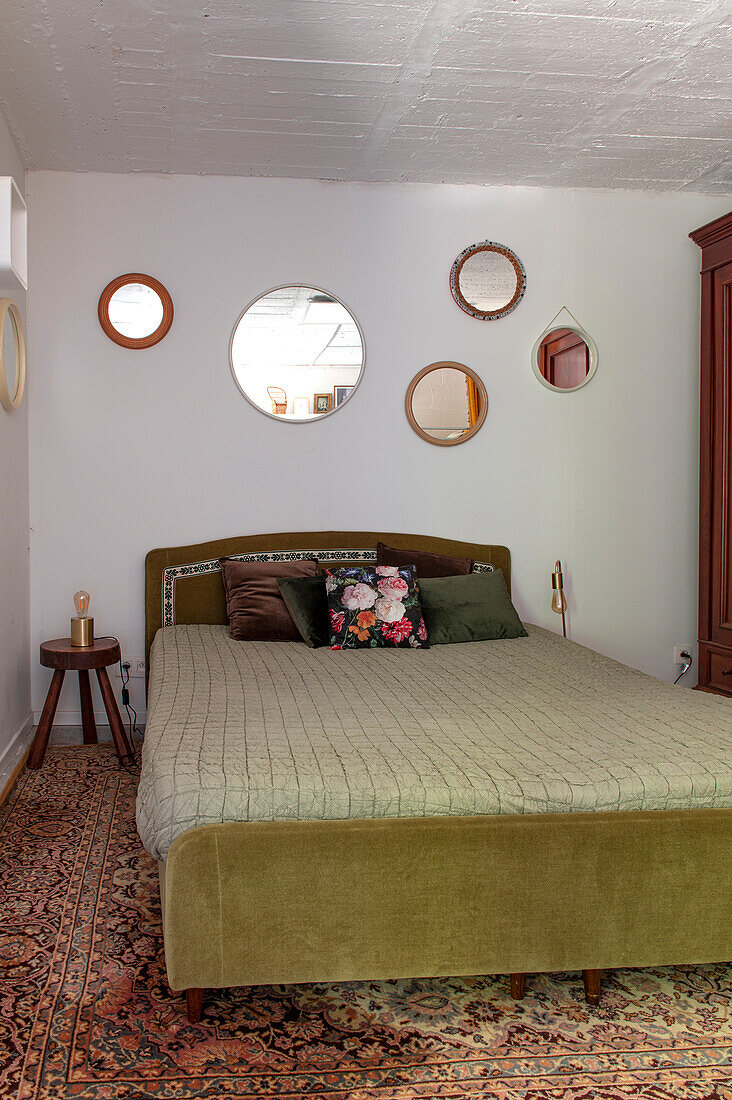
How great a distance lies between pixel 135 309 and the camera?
4.03 metres

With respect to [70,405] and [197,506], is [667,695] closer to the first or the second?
[197,506]

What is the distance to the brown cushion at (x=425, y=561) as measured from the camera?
4.01m

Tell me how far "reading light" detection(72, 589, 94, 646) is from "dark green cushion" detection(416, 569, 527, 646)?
2.82 ft

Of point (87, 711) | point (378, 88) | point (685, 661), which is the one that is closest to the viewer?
→ point (378, 88)

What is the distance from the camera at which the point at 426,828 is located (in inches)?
72.8

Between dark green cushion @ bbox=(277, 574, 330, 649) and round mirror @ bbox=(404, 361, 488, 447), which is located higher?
round mirror @ bbox=(404, 361, 488, 447)

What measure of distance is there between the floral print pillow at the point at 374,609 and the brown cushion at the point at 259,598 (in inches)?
8.9

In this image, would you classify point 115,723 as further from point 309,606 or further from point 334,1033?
point 334,1033

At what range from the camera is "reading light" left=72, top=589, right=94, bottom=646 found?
3705 millimetres

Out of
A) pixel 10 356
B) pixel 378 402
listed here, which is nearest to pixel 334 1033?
pixel 10 356

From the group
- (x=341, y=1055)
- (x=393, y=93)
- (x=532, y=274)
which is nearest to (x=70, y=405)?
(x=393, y=93)

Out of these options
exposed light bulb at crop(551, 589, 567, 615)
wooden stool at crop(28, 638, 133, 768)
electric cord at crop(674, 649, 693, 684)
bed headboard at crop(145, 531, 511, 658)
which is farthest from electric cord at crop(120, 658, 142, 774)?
electric cord at crop(674, 649, 693, 684)

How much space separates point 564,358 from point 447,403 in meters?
0.60

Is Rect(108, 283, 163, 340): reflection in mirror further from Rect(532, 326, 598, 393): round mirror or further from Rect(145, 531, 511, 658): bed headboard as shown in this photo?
Rect(532, 326, 598, 393): round mirror
